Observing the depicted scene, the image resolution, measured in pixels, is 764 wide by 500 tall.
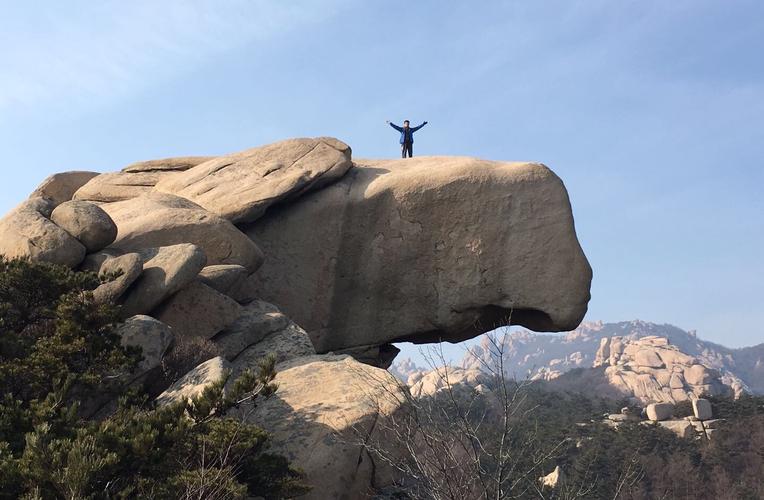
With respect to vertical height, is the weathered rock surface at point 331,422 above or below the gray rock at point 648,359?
above

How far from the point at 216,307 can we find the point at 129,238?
239cm

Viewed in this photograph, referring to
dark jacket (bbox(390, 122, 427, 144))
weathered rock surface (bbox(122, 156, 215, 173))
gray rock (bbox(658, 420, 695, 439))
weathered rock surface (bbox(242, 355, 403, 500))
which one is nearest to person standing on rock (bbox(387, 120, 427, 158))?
dark jacket (bbox(390, 122, 427, 144))

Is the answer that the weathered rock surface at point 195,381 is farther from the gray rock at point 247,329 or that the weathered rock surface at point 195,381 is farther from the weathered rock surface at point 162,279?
the weathered rock surface at point 162,279

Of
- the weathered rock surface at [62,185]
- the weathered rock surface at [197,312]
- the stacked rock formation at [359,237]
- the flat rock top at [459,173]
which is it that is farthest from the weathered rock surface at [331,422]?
the weathered rock surface at [62,185]

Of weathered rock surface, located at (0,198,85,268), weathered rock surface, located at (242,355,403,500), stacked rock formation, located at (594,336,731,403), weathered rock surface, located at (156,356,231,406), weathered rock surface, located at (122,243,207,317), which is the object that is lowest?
stacked rock formation, located at (594,336,731,403)

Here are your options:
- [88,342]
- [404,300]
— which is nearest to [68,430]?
[88,342]

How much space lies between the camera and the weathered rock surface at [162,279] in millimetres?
12023

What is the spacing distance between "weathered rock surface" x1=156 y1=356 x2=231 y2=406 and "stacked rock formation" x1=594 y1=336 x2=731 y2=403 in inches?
3905

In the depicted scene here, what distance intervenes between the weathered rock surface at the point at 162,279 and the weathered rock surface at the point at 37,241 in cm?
115

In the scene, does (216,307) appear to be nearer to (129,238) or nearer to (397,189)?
(129,238)

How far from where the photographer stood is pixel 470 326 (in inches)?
655

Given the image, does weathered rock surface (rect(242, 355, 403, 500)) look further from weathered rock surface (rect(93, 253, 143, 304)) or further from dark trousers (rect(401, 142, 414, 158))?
dark trousers (rect(401, 142, 414, 158))

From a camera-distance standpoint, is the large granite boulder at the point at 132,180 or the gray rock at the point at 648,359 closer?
the large granite boulder at the point at 132,180

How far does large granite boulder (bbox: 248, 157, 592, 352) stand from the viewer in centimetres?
1569
